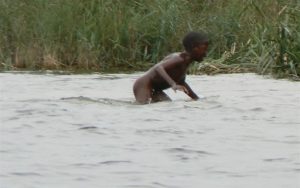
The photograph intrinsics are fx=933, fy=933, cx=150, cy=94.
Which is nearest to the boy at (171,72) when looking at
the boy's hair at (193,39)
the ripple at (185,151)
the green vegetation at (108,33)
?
the boy's hair at (193,39)

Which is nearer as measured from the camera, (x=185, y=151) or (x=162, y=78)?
(x=185, y=151)

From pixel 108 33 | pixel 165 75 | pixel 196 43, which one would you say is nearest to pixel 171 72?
pixel 165 75

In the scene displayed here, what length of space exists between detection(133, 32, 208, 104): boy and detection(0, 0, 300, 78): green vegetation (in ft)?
16.5

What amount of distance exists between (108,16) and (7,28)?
72.4 inches

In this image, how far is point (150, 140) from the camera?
773 cm

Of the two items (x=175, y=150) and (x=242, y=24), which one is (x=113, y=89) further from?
A: (x=175, y=150)

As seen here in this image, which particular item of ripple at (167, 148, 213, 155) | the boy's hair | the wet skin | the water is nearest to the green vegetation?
the water

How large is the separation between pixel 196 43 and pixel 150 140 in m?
3.23

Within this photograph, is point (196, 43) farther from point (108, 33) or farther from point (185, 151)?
point (108, 33)

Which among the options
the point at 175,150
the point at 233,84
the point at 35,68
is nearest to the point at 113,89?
the point at 233,84

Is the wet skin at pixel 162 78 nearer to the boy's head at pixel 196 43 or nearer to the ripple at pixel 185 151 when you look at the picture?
the boy's head at pixel 196 43

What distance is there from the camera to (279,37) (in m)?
13.8

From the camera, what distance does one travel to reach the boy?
1075 cm

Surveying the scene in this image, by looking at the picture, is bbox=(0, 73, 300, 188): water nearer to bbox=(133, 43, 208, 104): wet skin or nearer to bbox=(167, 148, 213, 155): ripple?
bbox=(167, 148, 213, 155): ripple
